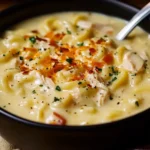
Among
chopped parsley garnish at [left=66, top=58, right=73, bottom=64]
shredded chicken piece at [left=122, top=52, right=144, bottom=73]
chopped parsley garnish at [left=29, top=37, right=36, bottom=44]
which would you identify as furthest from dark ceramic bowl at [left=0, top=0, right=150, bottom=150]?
chopped parsley garnish at [left=29, top=37, right=36, bottom=44]

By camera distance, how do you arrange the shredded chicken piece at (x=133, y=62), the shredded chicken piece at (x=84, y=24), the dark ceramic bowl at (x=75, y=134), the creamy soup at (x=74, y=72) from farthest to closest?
the shredded chicken piece at (x=84, y=24)
the shredded chicken piece at (x=133, y=62)
the creamy soup at (x=74, y=72)
the dark ceramic bowl at (x=75, y=134)

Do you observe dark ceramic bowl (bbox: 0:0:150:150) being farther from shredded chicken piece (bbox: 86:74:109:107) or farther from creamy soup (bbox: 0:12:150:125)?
shredded chicken piece (bbox: 86:74:109:107)

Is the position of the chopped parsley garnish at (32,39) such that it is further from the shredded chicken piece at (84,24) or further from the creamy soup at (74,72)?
the shredded chicken piece at (84,24)

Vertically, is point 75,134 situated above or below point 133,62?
below

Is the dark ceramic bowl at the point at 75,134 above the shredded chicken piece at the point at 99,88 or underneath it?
underneath

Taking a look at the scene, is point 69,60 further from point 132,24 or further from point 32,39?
point 132,24

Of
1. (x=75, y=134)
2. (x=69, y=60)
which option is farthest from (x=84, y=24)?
(x=75, y=134)

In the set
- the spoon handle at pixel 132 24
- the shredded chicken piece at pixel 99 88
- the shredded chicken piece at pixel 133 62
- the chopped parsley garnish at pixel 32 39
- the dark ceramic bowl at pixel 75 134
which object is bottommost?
the dark ceramic bowl at pixel 75 134

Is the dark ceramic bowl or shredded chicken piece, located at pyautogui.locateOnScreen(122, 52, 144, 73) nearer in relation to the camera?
the dark ceramic bowl

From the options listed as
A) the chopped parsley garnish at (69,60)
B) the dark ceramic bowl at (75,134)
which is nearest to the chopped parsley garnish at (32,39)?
the chopped parsley garnish at (69,60)
